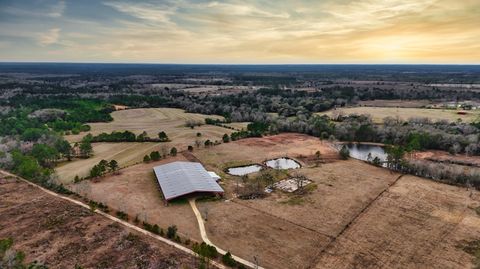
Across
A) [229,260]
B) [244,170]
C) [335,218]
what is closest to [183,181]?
[244,170]

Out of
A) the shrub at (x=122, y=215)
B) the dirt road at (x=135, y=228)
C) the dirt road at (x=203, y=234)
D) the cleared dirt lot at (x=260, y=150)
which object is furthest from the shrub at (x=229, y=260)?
the cleared dirt lot at (x=260, y=150)

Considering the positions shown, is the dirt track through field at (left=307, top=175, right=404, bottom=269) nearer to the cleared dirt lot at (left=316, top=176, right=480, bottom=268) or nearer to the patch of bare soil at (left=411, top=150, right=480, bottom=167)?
the cleared dirt lot at (left=316, top=176, right=480, bottom=268)

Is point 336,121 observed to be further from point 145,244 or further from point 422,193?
point 145,244

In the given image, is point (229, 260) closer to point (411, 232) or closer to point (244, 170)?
point (411, 232)

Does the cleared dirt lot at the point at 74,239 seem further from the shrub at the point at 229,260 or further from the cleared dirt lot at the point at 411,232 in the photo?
the cleared dirt lot at the point at 411,232

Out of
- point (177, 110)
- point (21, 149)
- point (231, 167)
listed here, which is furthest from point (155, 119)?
point (231, 167)

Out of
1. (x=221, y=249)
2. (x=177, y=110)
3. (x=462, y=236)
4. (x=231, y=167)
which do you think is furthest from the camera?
(x=177, y=110)
